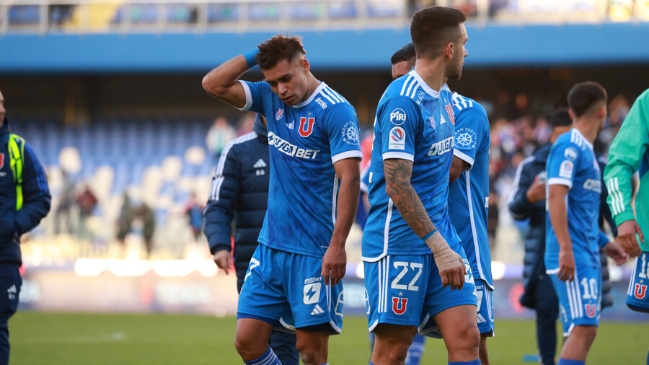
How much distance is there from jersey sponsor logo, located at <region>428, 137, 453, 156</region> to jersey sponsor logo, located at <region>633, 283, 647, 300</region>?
149cm

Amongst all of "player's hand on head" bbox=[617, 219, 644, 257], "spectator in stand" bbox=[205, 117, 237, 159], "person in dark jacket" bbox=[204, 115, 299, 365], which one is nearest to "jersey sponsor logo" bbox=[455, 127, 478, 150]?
"player's hand on head" bbox=[617, 219, 644, 257]

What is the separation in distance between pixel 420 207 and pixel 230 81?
5.06 ft

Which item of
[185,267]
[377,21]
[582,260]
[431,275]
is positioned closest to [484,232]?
[431,275]

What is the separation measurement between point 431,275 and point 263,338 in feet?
4.05

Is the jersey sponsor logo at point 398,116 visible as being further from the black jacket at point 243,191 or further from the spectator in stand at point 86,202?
the spectator in stand at point 86,202

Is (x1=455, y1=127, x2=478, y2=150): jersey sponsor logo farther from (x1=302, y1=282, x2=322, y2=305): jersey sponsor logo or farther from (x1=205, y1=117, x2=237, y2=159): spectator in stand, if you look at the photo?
(x1=205, y1=117, x2=237, y2=159): spectator in stand

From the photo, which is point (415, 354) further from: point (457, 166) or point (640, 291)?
point (457, 166)

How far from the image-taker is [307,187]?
6285 millimetres

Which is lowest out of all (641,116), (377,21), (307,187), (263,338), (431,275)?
(263,338)

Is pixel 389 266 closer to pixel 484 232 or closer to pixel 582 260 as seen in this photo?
pixel 484 232

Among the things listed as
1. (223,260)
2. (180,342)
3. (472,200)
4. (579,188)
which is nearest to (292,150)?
(472,200)

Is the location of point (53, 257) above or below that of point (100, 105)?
below

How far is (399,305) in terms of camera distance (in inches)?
220

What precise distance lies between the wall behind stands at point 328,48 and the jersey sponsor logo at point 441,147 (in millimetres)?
21213
